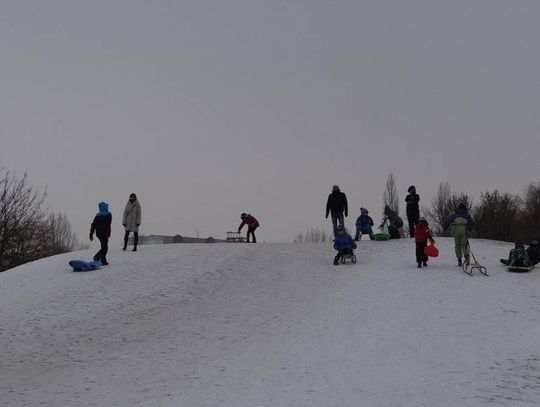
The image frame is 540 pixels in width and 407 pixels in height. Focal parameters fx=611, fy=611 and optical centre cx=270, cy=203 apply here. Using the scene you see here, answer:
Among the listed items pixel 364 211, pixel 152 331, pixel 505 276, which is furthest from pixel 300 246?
pixel 152 331

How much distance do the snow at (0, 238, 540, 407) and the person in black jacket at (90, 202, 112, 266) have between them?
0.62 m

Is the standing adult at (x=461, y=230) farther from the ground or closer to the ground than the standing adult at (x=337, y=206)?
closer to the ground

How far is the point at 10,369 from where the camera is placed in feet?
37.3

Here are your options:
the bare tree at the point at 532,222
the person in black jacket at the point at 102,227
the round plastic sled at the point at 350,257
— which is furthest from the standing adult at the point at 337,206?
the bare tree at the point at 532,222

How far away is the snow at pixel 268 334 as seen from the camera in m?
9.56

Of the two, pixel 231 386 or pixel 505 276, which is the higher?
pixel 505 276

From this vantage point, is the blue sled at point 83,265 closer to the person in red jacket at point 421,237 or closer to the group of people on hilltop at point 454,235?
the group of people on hilltop at point 454,235

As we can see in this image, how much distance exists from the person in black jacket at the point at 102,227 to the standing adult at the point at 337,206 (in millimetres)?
8927

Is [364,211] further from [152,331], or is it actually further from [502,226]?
[502,226]

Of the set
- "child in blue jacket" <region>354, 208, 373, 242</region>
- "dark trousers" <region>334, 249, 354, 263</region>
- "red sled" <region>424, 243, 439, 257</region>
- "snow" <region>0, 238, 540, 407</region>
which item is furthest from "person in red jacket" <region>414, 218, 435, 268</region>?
"child in blue jacket" <region>354, 208, 373, 242</region>

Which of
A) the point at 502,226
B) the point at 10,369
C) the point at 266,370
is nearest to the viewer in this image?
the point at 266,370

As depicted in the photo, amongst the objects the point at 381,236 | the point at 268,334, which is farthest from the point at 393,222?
the point at 268,334

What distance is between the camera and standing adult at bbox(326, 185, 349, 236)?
24953mm

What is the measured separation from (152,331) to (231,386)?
163 inches
